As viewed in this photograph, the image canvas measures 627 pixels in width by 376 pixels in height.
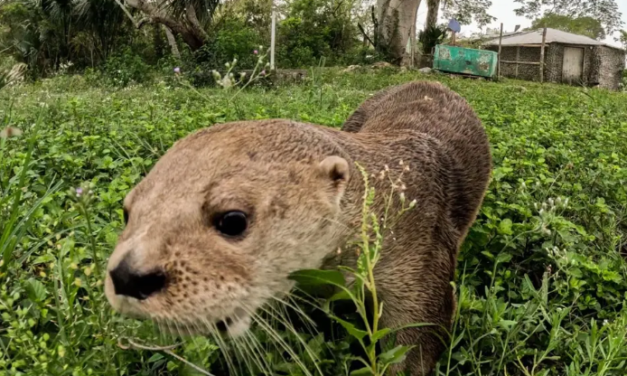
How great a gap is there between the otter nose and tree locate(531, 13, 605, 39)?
46253 mm

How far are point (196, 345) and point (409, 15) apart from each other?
61.6ft

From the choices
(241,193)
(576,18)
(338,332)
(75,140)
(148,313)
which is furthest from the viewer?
(576,18)

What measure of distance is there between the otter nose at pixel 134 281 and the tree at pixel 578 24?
46.3 meters

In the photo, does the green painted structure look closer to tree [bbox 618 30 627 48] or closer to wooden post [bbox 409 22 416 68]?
wooden post [bbox 409 22 416 68]

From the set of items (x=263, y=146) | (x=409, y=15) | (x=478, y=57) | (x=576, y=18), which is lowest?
(x=263, y=146)

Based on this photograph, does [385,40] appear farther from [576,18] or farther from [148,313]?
[576,18]

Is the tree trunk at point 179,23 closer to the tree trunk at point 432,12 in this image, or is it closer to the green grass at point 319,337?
the tree trunk at point 432,12

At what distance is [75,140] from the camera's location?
11.6 ft

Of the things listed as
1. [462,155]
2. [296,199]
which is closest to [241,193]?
[296,199]

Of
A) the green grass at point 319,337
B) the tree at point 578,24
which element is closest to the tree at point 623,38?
the tree at point 578,24

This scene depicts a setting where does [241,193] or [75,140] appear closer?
[241,193]

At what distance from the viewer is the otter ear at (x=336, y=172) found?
1765mm

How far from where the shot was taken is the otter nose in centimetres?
128

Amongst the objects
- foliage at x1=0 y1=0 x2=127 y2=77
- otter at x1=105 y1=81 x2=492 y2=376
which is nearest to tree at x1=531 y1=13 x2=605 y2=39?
foliage at x1=0 y1=0 x2=127 y2=77
